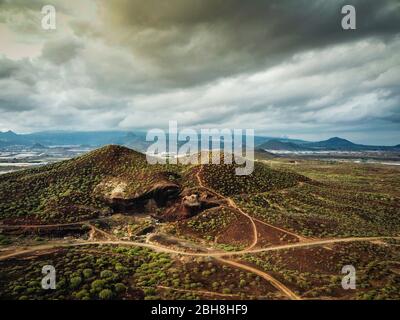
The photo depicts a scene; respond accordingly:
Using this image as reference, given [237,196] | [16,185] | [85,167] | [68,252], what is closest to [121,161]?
[85,167]

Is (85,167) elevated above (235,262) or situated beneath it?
elevated above

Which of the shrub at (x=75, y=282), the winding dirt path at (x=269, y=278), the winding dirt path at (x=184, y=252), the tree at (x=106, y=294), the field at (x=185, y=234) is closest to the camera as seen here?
the tree at (x=106, y=294)

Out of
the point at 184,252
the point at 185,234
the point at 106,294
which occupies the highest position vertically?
the point at 185,234

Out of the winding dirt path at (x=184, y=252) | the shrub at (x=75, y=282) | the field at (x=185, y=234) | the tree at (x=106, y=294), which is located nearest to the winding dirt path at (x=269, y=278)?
the field at (x=185, y=234)

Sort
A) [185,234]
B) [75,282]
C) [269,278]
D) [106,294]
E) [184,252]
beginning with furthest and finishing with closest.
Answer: [185,234], [184,252], [269,278], [75,282], [106,294]

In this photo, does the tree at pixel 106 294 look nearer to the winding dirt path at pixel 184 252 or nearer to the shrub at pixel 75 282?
the shrub at pixel 75 282

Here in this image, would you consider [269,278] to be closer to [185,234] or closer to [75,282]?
[185,234]

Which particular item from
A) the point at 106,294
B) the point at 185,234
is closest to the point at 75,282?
the point at 106,294
